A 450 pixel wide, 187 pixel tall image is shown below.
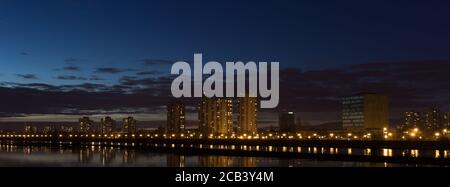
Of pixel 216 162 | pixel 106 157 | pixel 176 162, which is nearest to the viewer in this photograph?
pixel 216 162

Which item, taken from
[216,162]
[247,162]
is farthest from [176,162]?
[247,162]

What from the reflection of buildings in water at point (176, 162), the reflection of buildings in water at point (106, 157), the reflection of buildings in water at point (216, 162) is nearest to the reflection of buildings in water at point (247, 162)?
the reflection of buildings in water at point (216, 162)

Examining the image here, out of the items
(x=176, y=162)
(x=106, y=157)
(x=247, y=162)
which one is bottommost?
(x=106, y=157)

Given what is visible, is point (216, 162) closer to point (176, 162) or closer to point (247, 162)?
point (247, 162)

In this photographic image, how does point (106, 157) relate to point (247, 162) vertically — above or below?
below

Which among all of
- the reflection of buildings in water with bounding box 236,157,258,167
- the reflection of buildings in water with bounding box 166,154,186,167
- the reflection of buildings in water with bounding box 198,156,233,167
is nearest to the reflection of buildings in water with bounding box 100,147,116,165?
the reflection of buildings in water with bounding box 166,154,186,167

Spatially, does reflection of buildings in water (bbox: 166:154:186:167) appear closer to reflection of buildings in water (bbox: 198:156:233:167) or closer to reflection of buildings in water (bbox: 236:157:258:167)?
reflection of buildings in water (bbox: 198:156:233:167)

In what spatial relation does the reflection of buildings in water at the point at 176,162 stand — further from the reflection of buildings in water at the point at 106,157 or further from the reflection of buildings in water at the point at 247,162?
the reflection of buildings in water at the point at 106,157

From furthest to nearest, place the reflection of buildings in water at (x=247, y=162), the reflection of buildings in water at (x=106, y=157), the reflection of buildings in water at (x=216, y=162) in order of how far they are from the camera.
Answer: the reflection of buildings in water at (x=106, y=157) → the reflection of buildings in water at (x=216, y=162) → the reflection of buildings in water at (x=247, y=162)
